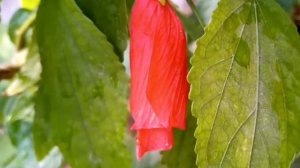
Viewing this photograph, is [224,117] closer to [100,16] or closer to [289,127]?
[289,127]

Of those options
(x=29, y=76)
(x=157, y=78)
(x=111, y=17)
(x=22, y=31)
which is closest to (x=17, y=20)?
(x=22, y=31)

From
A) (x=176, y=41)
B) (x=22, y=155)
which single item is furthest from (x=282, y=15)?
(x=22, y=155)

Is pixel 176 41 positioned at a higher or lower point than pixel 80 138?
higher

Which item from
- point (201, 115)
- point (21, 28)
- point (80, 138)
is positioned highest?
point (201, 115)

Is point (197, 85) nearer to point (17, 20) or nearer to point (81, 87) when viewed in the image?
point (81, 87)

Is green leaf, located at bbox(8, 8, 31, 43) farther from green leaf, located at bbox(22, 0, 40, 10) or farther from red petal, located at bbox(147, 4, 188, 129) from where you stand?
red petal, located at bbox(147, 4, 188, 129)

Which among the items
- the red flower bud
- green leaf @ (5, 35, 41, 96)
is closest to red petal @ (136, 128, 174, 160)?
the red flower bud
